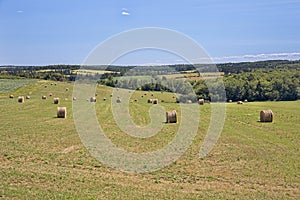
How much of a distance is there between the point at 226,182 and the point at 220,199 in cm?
177

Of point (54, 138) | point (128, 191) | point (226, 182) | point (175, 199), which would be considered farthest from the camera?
point (54, 138)

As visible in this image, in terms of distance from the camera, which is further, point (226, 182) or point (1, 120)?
point (1, 120)

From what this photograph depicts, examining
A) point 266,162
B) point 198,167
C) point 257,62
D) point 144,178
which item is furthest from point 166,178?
point 257,62

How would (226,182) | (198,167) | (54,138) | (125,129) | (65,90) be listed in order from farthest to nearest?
(65,90) → (125,129) → (54,138) → (198,167) → (226,182)

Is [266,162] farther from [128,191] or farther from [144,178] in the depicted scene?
[128,191]

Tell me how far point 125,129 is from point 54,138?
6.07 meters

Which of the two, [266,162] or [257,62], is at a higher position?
[257,62]

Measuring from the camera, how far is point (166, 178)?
1252 cm

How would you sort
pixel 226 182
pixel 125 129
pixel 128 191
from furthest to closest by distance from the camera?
pixel 125 129 → pixel 226 182 → pixel 128 191

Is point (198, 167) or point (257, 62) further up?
point (257, 62)

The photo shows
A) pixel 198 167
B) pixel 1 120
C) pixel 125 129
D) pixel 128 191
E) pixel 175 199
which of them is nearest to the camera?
pixel 175 199

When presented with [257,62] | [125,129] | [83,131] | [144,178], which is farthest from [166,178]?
[257,62]

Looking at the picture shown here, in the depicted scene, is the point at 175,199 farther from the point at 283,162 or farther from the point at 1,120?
the point at 1,120

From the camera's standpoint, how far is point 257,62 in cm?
14238
